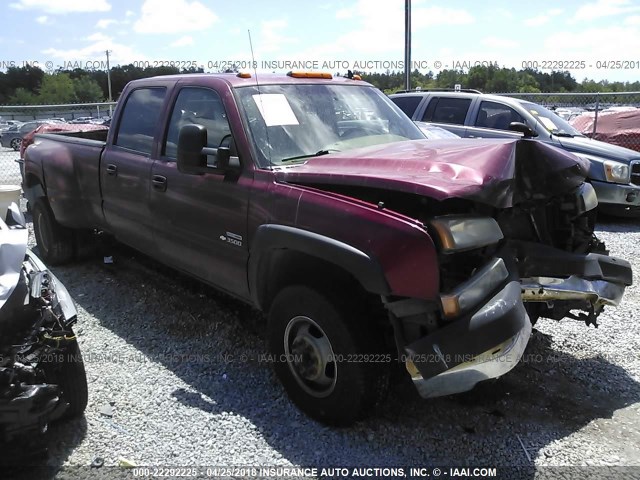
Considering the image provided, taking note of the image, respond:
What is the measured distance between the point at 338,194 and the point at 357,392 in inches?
41.4

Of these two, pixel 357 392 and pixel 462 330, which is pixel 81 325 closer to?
pixel 357 392

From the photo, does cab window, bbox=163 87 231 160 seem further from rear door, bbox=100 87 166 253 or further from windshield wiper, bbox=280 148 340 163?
windshield wiper, bbox=280 148 340 163

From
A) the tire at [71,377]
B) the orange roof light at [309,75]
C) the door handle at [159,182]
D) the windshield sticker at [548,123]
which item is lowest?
the tire at [71,377]

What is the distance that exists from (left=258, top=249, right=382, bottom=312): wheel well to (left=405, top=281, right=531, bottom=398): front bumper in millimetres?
548

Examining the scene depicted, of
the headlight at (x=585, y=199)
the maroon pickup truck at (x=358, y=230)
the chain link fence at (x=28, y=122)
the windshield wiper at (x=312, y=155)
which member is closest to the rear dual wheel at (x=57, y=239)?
the maroon pickup truck at (x=358, y=230)

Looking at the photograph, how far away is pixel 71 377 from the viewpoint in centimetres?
313

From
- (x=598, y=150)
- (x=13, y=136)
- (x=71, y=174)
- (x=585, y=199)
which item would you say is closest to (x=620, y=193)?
(x=598, y=150)

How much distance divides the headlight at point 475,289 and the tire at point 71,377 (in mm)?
1974

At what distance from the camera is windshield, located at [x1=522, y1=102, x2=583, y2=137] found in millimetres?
8656

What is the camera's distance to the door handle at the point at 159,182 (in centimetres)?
423

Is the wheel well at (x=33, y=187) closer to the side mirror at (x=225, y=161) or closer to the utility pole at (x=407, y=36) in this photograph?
the side mirror at (x=225, y=161)

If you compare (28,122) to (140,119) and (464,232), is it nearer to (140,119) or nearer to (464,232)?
(140,119)

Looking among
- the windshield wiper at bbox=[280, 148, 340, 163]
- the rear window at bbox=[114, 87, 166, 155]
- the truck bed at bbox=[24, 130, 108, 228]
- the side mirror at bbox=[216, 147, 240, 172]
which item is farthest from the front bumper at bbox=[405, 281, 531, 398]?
the truck bed at bbox=[24, 130, 108, 228]

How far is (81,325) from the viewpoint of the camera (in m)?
4.76
